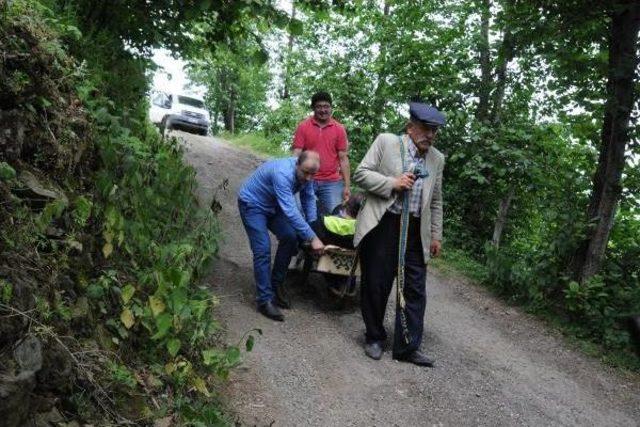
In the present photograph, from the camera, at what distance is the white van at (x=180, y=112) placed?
22.4m

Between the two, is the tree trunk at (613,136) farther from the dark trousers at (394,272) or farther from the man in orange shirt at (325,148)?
the man in orange shirt at (325,148)

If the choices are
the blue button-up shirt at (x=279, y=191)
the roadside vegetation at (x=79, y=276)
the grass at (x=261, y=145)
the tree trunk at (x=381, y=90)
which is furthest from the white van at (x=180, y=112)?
the roadside vegetation at (x=79, y=276)

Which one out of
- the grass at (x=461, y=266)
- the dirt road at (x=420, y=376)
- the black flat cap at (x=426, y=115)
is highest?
the black flat cap at (x=426, y=115)

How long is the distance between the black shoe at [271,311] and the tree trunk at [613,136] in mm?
3617

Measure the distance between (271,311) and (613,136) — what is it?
4280 mm

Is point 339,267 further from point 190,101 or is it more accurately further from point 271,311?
point 190,101

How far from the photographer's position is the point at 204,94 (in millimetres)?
39094

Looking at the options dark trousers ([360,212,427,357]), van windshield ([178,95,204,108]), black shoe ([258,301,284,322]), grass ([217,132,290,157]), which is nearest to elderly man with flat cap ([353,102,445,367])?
dark trousers ([360,212,427,357])

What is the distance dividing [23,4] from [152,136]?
3902 mm

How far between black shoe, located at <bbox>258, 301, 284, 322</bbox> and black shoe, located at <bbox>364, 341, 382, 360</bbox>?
2.92ft

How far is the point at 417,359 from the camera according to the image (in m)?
5.07

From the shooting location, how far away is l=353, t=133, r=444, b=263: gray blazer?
4.84 m

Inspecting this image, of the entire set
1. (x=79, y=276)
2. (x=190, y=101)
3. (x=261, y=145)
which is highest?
(x=190, y=101)

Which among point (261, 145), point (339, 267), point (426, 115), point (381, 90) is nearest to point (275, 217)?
point (339, 267)
